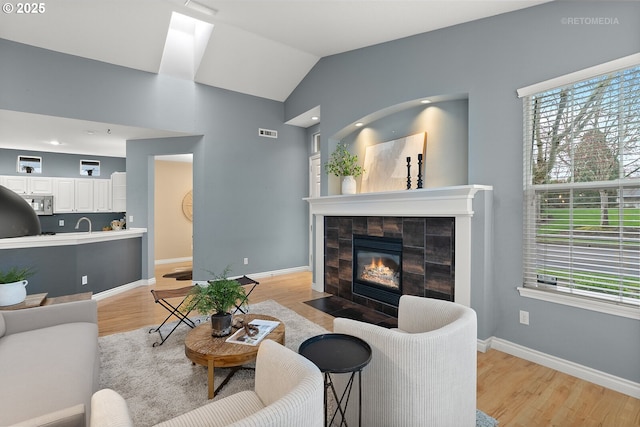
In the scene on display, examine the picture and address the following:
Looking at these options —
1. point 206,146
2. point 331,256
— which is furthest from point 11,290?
point 331,256

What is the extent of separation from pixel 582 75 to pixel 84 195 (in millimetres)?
8750

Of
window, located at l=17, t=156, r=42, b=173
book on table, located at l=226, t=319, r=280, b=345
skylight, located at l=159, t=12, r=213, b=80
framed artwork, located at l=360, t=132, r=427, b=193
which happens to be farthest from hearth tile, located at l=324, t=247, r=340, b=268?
window, located at l=17, t=156, r=42, b=173

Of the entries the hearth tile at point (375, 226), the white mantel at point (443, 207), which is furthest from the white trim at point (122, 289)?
the hearth tile at point (375, 226)

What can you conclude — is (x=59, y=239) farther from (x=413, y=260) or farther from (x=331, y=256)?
(x=413, y=260)

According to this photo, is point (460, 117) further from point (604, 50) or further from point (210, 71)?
point (210, 71)

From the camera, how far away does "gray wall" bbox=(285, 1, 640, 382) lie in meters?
2.26

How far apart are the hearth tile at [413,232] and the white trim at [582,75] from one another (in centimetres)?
151

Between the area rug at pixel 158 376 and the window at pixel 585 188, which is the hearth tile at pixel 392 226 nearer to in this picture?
the window at pixel 585 188

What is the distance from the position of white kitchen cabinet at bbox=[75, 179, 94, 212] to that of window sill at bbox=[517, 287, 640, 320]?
27.3 feet

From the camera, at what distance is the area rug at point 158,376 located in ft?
6.66

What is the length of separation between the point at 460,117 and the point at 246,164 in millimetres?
3788

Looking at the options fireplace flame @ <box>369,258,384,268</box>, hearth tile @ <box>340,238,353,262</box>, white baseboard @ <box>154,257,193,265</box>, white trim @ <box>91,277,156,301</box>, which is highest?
hearth tile @ <box>340,238,353,262</box>

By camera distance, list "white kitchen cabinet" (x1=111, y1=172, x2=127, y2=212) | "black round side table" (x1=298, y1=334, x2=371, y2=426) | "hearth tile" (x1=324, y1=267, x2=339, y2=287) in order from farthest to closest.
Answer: "white kitchen cabinet" (x1=111, y1=172, x2=127, y2=212) < "hearth tile" (x1=324, y1=267, x2=339, y2=287) < "black round side table" (x1=298, y1=334, x2=371, y2=426)

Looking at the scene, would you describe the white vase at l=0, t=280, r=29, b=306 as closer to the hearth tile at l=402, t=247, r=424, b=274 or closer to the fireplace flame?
the fireplace flame
